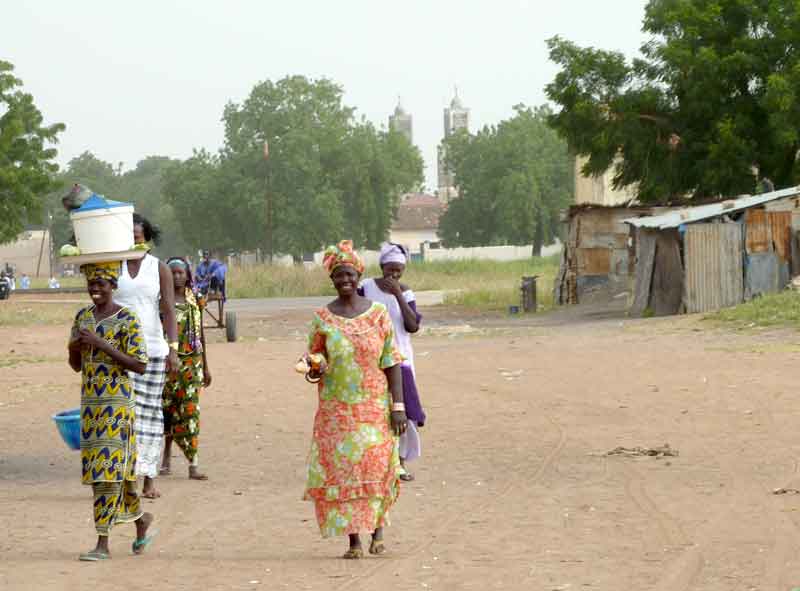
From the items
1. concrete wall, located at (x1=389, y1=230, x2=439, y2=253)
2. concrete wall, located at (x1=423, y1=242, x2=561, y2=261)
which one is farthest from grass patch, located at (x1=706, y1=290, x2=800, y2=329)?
concrete wall, located at (x1=389, y1=230, x2=439, y2=253)

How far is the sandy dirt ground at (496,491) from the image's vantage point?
707cm

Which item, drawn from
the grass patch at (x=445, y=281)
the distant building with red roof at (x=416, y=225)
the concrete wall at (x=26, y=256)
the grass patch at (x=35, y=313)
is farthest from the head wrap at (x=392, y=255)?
the concrete wall at (x=26, y=256)

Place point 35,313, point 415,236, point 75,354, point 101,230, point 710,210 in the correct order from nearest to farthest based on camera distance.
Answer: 1. point 75,354
2. point 101,230
3. point 710,210
4. point 35,313
5. point 415,236

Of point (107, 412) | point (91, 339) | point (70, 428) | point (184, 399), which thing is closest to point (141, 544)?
point (107, 412)

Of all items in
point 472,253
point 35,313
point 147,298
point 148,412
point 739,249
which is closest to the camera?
point 148,412

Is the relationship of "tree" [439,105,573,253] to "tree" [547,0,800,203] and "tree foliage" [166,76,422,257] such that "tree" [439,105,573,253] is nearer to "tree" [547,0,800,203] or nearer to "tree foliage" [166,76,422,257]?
"tree foliage" [166,76,422,257]

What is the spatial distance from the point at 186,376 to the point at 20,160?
50390 mm

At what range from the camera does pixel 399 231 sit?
114812mm

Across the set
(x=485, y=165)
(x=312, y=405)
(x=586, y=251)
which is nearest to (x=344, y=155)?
(x=485, y=165)

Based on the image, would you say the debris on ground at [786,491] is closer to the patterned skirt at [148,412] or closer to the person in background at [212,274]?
the patterned skirt at [148,412]

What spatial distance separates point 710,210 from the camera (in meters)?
30.4

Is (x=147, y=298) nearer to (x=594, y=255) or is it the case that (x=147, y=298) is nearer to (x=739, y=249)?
(x=739, y=249)

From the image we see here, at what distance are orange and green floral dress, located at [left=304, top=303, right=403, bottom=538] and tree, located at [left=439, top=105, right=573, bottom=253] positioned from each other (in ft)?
282

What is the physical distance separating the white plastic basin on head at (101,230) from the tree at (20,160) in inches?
1860
